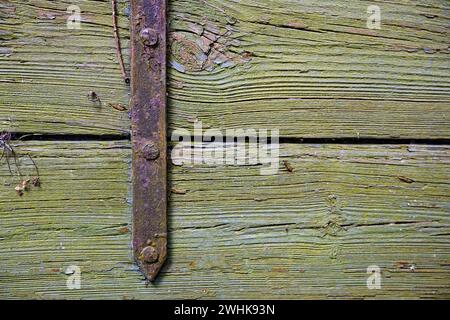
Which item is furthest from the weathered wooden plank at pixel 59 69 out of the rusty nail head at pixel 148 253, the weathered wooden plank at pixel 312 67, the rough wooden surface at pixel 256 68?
the rusty nail head at pixel 148 253

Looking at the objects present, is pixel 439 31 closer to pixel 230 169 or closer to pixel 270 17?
pixel 270 17

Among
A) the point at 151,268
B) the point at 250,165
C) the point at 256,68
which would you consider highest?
the point at 256,68

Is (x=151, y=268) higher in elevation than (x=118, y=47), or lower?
lower

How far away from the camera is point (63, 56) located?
1042 millimetres

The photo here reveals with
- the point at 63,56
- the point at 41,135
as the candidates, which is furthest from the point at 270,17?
the point at 41,135

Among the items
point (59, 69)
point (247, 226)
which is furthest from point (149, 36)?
point (247, 226)

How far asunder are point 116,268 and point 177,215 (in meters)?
0.18

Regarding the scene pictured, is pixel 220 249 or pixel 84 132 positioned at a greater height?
pixel 84 132

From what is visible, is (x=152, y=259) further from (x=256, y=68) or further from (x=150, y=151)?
(x=256, y=68)

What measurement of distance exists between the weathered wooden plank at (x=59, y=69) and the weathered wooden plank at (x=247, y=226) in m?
0.05

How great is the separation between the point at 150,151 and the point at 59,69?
263 mm

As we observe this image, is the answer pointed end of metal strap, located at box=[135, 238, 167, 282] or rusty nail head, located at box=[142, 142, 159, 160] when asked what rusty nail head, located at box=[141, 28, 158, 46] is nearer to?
rusty nail head, located at box=[142, 142, 159, 160]

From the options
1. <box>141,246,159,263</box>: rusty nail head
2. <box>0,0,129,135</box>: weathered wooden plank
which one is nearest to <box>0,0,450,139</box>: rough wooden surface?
<box>0,0,129,135</box>: weathered wooden plank

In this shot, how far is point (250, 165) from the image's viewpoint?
1075 millimetres
